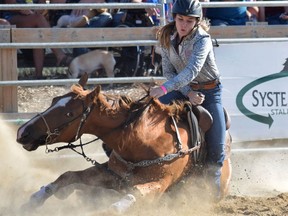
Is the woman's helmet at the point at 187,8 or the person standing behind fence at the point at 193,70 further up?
the woman's helmet at the point at 187,8

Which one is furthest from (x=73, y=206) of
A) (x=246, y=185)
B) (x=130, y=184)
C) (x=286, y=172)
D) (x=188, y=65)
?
(x=286, y=172)

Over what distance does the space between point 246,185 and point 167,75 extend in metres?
2.12

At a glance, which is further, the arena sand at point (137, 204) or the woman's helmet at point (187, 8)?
the arena sand at point (137, 204)

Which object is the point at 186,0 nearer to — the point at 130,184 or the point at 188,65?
the point at 188,65

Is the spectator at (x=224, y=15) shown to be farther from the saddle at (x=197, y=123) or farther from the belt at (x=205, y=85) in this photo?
the saddle at (x=197, y=123)

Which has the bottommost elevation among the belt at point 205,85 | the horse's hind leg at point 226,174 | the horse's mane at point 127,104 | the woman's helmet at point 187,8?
the horse's hind leg at point 226,174

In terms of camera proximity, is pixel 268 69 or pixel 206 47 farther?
pixel 268 69

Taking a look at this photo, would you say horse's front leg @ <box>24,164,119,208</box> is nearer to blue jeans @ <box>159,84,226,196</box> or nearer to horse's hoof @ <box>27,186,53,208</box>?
horse's hoof @ <box>27,186,53,208</box>

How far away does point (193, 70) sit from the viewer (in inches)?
210

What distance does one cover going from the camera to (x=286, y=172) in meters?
7.68

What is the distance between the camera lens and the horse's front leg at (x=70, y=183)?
5391 mm

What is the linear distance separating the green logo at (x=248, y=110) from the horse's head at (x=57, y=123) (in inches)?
110

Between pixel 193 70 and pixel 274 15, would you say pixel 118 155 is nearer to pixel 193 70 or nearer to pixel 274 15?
pixel 193 70

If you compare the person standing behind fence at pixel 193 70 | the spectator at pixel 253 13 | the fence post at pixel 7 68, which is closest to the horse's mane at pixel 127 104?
the person standing behind fence at pixel 193 70
